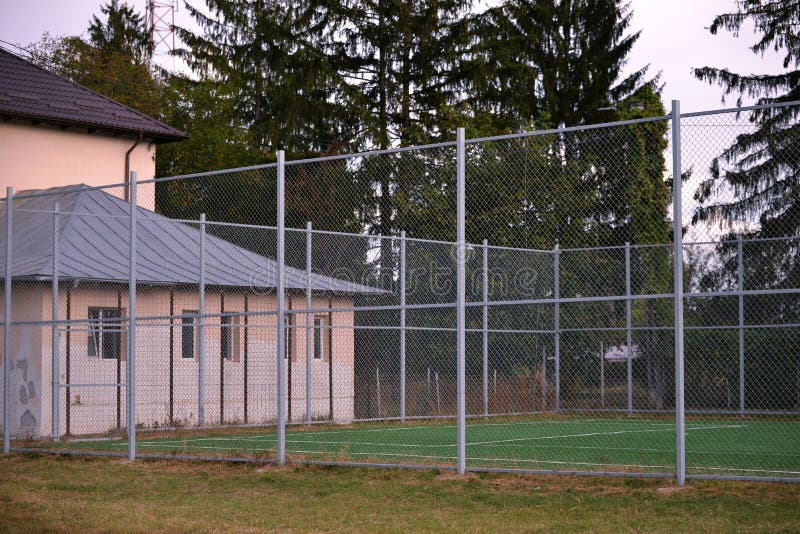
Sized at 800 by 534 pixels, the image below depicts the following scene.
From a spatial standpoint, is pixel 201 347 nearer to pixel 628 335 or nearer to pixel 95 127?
pixel 628 335

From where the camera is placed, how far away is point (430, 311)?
2156 centimetres

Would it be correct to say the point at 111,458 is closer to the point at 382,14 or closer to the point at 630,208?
the point at 630,208

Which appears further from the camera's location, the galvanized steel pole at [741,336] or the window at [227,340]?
the window at [227,340]

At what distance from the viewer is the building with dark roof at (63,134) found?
82.8 ft

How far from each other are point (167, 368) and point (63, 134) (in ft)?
30.0

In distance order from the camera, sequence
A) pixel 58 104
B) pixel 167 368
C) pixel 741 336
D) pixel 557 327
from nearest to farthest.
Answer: pixel 167 368, pixel 741 336, pixel 557 327, pixel 58 104

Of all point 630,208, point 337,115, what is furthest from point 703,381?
point 337,115

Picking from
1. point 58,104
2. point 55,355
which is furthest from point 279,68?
point 55,355

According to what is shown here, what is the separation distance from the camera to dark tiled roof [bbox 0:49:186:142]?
83.1 feet

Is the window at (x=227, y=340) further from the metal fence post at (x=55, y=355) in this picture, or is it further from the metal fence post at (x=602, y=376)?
the metal fence post at (x=602, y=376)

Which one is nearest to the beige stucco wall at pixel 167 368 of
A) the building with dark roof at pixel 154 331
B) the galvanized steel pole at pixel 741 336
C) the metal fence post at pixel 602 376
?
the building with dark roof at pixel 154 331

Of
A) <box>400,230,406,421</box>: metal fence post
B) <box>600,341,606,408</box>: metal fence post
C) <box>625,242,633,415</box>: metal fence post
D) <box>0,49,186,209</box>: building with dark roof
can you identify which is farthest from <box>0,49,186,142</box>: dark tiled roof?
<box>625,242,633,415</box>: metal fence post

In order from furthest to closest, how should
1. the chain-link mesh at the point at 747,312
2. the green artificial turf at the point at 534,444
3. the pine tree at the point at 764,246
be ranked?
the chain-link mesh at the point at 747,312 < the pine tree at the point at 764,246 < the green artificial turf at the point at 534,444

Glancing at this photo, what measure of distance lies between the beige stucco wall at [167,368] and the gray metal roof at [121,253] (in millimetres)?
364
